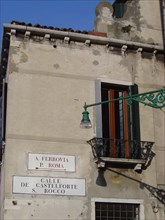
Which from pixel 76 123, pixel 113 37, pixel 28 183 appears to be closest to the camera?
pixel 28 183

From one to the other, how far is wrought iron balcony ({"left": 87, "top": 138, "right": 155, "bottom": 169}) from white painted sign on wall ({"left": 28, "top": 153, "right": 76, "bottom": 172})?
2.55 feet

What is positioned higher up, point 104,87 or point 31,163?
point 104,87

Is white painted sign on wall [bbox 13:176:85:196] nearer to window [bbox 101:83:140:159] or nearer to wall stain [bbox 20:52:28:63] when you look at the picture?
window [bbox 101:83:140:159]

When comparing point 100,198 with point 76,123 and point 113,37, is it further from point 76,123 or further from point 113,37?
point 113,37

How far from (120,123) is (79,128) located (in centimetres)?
149

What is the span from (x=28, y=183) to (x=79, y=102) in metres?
2.93

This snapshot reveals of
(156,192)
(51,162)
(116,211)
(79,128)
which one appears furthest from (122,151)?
(51,162)

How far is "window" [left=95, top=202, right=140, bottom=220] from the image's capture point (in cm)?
1407

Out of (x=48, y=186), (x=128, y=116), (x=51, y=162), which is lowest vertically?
(x=48, y=186)

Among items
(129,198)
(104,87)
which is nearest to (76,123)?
(104,87)

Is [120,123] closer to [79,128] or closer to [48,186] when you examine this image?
[79,128]

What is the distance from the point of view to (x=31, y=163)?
13727mm

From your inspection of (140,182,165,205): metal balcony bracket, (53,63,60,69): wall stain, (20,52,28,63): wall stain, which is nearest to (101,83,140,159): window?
(140,182,165,205): metal balcony bracket

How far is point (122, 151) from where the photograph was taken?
14492 mm
